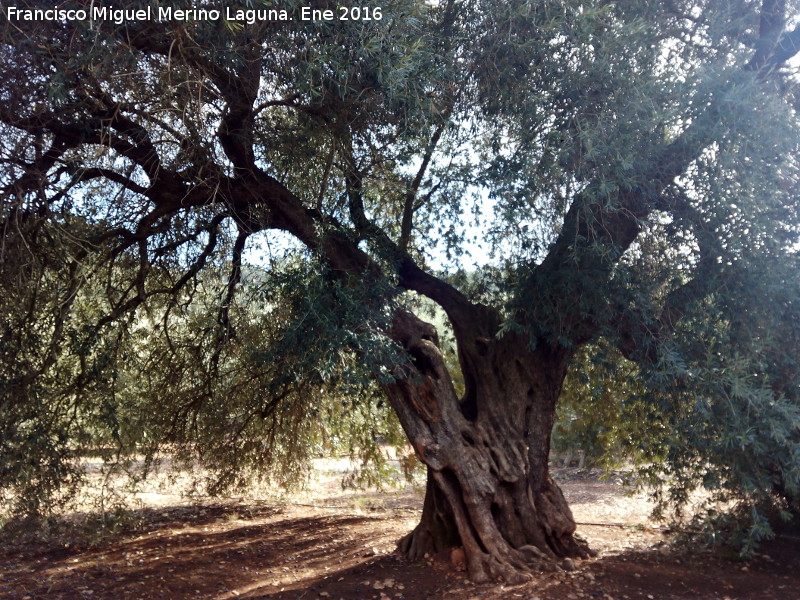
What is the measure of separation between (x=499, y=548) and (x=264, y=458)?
4.13 m

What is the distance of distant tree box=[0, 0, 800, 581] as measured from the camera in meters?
5.39

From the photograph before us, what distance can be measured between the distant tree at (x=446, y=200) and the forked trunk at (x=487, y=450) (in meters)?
0.02

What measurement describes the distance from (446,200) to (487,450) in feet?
8.89

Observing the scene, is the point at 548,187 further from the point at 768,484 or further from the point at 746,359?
the point at 768,484

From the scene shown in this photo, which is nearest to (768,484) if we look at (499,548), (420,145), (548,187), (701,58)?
(499,548)

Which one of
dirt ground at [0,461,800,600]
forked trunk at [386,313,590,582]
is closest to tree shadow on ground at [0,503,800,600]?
dirt ground at [0,461,800,600]

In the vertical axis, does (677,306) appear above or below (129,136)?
below

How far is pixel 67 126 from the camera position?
5.65 m

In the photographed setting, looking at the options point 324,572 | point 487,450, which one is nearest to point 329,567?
point 324,572

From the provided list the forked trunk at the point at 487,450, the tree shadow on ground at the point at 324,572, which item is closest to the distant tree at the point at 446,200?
the forked trunk at the point at 487,450

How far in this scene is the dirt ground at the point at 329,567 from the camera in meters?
5.98

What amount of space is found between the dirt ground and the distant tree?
477 millimetres

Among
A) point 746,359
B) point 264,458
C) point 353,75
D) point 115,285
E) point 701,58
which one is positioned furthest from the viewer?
point 264,458

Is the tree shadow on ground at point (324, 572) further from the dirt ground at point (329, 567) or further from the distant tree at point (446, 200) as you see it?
the distant tree at point (446, 200)
